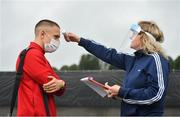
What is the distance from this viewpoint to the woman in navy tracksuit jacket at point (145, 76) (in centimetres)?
384

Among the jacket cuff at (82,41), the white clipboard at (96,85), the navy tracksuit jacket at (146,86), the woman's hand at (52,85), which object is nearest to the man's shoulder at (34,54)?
the woman's hand at (52,85)

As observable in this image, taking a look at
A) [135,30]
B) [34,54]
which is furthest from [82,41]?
[34,54]

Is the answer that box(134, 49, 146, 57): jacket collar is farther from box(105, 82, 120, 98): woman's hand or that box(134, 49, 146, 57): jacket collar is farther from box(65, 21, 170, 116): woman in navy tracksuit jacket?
box(105, 82, 120, 98): woman's hand

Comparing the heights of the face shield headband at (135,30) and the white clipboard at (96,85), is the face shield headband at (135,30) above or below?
above

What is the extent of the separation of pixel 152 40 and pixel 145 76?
385mm

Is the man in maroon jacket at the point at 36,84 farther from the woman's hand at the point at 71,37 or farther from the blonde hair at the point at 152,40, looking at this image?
the blonde hair at the point at 152,40

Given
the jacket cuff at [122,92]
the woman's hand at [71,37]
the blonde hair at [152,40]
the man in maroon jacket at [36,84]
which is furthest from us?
the woman's hand at [71,37]

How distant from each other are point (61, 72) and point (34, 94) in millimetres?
2704

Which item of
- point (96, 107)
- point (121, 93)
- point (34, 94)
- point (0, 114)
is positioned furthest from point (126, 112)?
point (0, 114)

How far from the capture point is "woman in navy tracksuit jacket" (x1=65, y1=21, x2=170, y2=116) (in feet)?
12.6

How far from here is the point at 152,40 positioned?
4098 mm

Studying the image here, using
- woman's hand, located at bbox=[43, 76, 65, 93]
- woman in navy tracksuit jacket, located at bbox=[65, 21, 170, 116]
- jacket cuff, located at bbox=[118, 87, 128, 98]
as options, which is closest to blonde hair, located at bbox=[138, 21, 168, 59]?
woman in navy tracksuit jacket, located at bbox=[65, 21, 170, 116]

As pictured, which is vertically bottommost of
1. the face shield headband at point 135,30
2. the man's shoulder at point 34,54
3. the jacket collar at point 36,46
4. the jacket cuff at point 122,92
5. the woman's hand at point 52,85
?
the jacket cuff at point 122,92

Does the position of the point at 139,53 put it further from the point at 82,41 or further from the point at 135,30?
the point at 82,41
